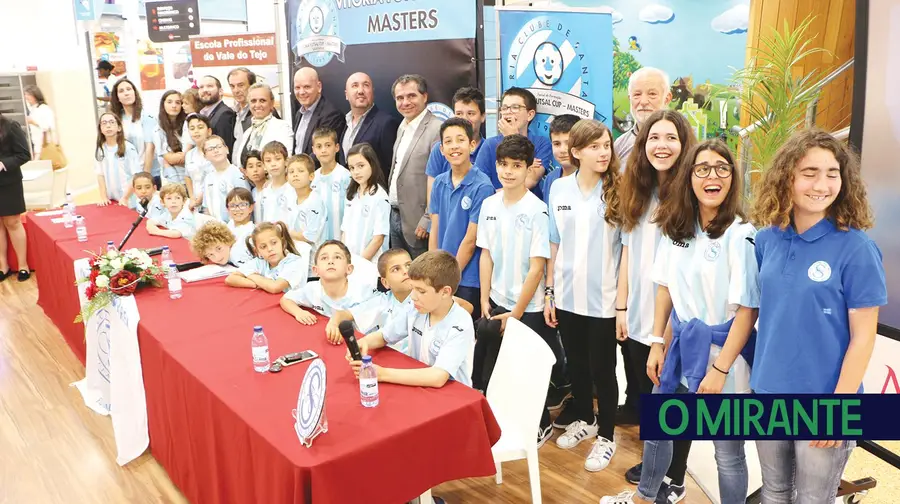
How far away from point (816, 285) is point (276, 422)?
1.68 m

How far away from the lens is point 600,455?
10.7ft

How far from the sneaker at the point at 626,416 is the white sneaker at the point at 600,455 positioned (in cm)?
33

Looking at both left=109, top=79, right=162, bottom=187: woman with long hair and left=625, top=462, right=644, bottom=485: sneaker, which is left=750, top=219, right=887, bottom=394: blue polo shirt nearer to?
left=625, top=462, right=644, bottom=485: sneaker

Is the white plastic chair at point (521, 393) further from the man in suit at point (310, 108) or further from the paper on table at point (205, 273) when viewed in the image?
the man in suit at point (310, 108)

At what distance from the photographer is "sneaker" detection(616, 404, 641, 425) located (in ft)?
11.9

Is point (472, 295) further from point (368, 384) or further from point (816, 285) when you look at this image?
point (816, 285)

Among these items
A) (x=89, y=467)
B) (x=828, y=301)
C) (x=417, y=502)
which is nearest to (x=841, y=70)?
(x=828, y=301)

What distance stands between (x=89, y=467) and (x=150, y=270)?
3.33ft

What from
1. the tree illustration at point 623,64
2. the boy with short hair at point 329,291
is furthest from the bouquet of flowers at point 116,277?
the tree illustration at point 623,64

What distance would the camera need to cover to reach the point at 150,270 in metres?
3.69

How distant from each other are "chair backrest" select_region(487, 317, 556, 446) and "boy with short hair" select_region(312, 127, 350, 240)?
6.17ft

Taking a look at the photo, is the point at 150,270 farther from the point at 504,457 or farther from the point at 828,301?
the point at 828,301

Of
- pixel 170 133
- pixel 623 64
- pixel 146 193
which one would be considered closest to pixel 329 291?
pixel 146 193

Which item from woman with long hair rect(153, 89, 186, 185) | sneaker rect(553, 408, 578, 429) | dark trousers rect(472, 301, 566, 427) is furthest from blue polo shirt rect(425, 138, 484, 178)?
woman with long hair rect(153, 89, 186, 185)
